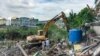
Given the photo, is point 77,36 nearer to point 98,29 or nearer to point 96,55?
point 98,29

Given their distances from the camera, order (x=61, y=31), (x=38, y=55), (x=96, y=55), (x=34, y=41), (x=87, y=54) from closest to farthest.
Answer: (x=96, y=55)
(x=87, y=54)
(x=38, y=55)
(x=34, y=41)
(x=61, y=31)

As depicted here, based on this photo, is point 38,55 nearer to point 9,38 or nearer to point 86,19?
point 86,19

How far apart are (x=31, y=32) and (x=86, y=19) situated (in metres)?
16.7

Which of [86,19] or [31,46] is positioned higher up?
[86,19]

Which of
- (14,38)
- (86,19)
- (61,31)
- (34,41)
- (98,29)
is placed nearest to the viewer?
(98,29)

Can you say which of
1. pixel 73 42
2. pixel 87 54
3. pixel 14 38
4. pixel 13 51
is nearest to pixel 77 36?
pixel 73 42

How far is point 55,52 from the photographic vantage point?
20875mm

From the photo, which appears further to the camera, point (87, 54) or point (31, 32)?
point (31, 32)

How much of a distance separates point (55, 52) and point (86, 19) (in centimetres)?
1016

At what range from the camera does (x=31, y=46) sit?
82.3ft

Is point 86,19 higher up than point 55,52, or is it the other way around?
point 86,19

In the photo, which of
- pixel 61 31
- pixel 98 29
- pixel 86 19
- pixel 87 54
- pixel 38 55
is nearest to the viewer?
pixel 87 54

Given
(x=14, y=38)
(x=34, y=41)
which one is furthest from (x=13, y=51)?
(x=14, y=38)

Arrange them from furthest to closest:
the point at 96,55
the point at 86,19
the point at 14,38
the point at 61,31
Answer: the point at 14,38
the point at 61,31
the point at 86,19
the point at 96,55
